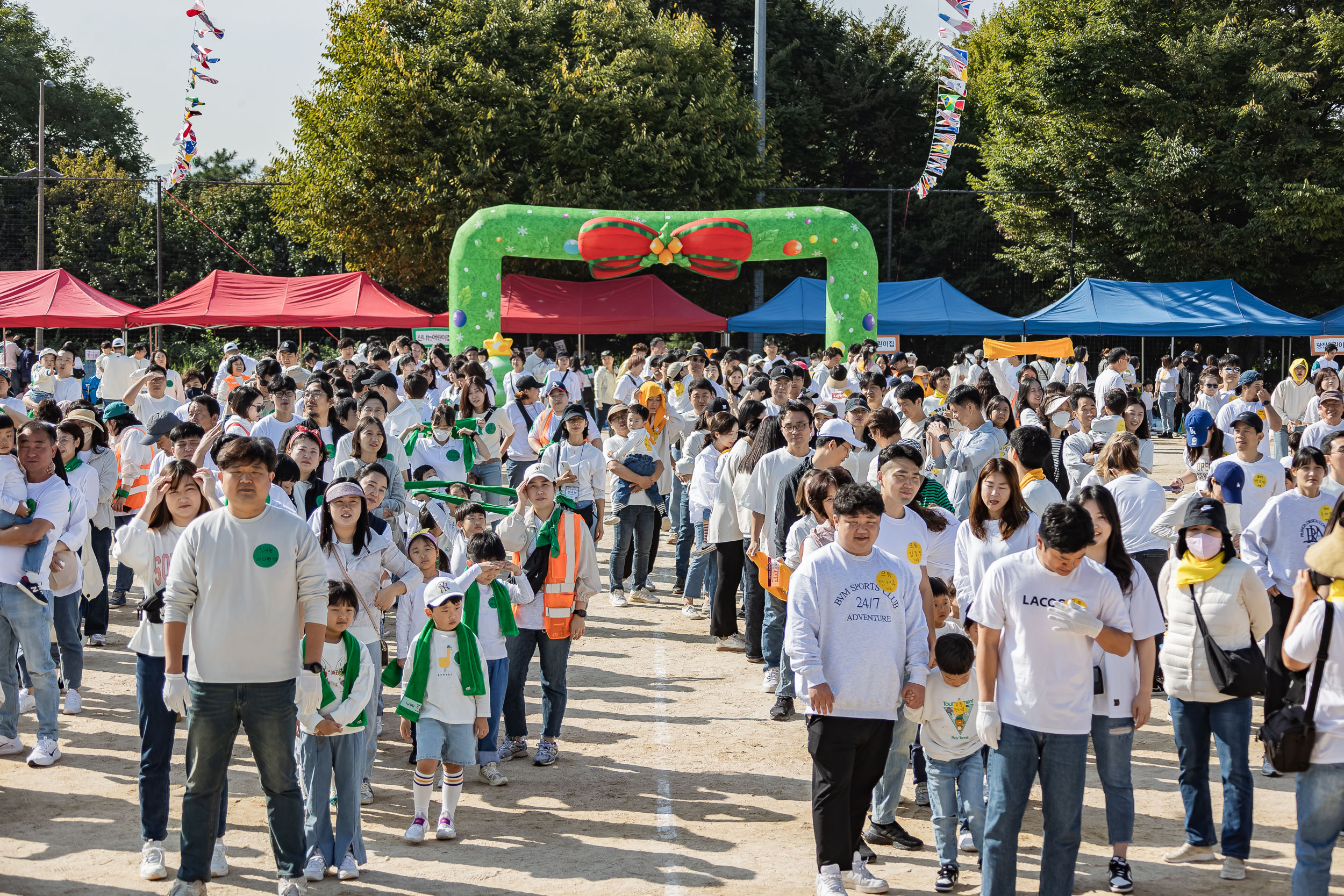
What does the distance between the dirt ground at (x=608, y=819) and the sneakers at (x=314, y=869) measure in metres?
0.06

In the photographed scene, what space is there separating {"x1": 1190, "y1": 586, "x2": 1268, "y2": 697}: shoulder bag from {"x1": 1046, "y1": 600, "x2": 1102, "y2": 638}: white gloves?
1.11m

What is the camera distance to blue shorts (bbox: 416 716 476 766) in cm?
567

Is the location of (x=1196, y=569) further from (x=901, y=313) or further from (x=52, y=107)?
(x=52, y=107)

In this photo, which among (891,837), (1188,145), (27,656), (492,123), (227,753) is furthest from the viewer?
(1188,145)

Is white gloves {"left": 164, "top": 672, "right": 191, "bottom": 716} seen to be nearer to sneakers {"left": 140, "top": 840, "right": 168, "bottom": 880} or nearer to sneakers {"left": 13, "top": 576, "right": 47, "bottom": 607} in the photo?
sneakers {"left": 140, "top": 840, "right": 168, "bottom": 880}

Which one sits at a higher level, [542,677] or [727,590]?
[727,590]

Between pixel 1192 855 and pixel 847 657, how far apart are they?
1.99 m

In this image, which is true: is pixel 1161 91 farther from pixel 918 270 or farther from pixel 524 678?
pixel 524 678

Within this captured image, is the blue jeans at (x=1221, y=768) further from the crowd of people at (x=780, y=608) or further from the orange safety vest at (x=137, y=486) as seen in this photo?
the orange safety vest at (x=137, y=486)

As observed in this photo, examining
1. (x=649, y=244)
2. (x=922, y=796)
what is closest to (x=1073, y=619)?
(x=922, y=796)

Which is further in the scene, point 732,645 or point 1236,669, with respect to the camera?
point 732,645

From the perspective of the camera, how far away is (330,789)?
5.26m

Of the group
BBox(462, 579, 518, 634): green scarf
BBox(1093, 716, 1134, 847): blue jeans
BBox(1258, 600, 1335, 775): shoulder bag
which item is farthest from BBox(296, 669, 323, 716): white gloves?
BBox(1258, 600, 1335, 775): shoulder bag

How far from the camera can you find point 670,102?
2747cm
